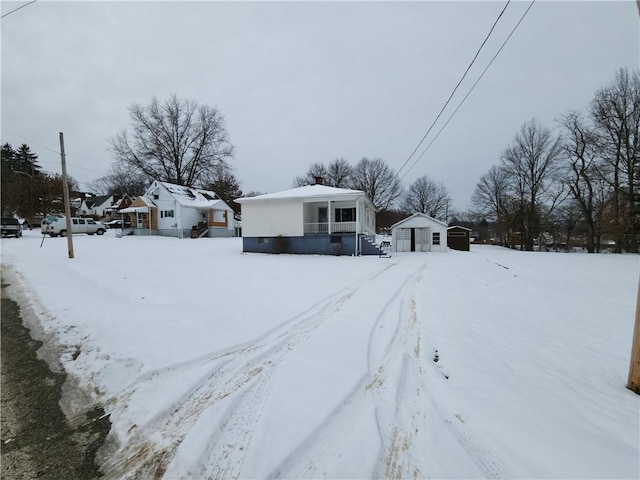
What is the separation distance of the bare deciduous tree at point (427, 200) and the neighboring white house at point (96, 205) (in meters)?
57.4

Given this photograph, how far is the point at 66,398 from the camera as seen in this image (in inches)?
105

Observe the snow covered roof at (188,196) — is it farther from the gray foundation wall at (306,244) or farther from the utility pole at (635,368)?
the utility pole at (635,368)

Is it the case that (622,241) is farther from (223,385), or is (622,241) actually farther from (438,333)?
(223,385)

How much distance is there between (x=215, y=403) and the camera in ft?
8.30

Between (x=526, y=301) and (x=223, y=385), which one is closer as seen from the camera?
(x=223, y=385)

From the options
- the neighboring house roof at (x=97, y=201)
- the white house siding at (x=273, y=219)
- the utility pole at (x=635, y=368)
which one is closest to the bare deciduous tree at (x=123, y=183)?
the neighboring house roof at (x=97, y=201)

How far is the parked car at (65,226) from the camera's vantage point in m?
22.2

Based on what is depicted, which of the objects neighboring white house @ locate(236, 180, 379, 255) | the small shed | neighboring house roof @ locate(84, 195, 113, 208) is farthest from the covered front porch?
neighboring house roof @ locate(84, 195, 113, 208)

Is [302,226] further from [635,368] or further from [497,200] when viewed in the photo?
[497,200]

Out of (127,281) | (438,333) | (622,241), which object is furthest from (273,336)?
(622,241)

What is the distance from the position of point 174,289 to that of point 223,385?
4712 millimetres

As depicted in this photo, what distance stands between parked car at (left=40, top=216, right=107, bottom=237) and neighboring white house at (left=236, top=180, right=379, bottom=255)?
16424 millimetres

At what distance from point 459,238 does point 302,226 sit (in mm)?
18494

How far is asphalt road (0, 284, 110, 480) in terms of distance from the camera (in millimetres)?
1884
